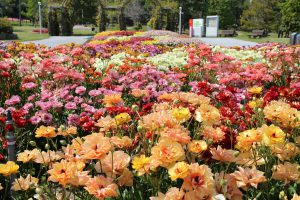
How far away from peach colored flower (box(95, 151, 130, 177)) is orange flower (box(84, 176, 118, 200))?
0.07 metres

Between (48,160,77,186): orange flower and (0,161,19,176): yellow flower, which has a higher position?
(48,160,77,186): orange flower

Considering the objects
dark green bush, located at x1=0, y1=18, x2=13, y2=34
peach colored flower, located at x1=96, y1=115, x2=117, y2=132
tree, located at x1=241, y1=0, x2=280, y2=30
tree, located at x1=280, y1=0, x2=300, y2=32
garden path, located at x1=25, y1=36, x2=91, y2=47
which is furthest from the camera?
tree, located at x1=241, y1=0, x2=280, y2=30

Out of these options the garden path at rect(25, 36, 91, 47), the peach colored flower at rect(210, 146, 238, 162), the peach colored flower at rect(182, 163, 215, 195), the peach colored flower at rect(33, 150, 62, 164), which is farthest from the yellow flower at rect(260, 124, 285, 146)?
the garden path at rect(25, 36, 91, 47)

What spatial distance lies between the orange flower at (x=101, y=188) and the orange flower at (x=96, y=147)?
3.9 inches

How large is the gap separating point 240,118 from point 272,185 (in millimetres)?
932

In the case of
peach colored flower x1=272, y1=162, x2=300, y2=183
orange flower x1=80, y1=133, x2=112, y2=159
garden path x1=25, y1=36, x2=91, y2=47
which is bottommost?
garden path x1=25, y1=36, x2=91, y2=47

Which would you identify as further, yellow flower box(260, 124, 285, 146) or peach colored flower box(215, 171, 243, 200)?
yellow flower box(260, 124, 285, 146)

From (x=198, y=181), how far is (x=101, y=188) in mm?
404

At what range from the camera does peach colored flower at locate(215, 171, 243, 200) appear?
1.60 metres

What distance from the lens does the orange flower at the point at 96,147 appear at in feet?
5.31

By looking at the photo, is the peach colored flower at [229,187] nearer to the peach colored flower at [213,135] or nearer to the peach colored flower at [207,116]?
the peach colored flower at [213,135]

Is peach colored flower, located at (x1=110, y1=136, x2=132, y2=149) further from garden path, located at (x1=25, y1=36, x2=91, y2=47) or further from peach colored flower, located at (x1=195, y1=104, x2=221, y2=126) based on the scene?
garden path, located at (x1=25, y1=36, x2=91, y2=47)

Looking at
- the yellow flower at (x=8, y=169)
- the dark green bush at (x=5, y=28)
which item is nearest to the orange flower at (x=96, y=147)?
the yellow flower at (x=8, y=169)

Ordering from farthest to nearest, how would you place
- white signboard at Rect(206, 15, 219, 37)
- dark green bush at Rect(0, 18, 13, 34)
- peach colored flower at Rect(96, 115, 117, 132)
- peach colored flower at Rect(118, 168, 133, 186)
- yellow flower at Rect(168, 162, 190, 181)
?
1. white signboard at Rect(206, 15, 219, 37)
2. dark green bush at Rect(0, 18, 13, 34)
3. peach colored flower at Rect(96, 115, 117, 132)
4. peach colored flower at Rect(118, 168, 133, 186)
5. yellow flower at Rect(168, 162, 190, 181)
